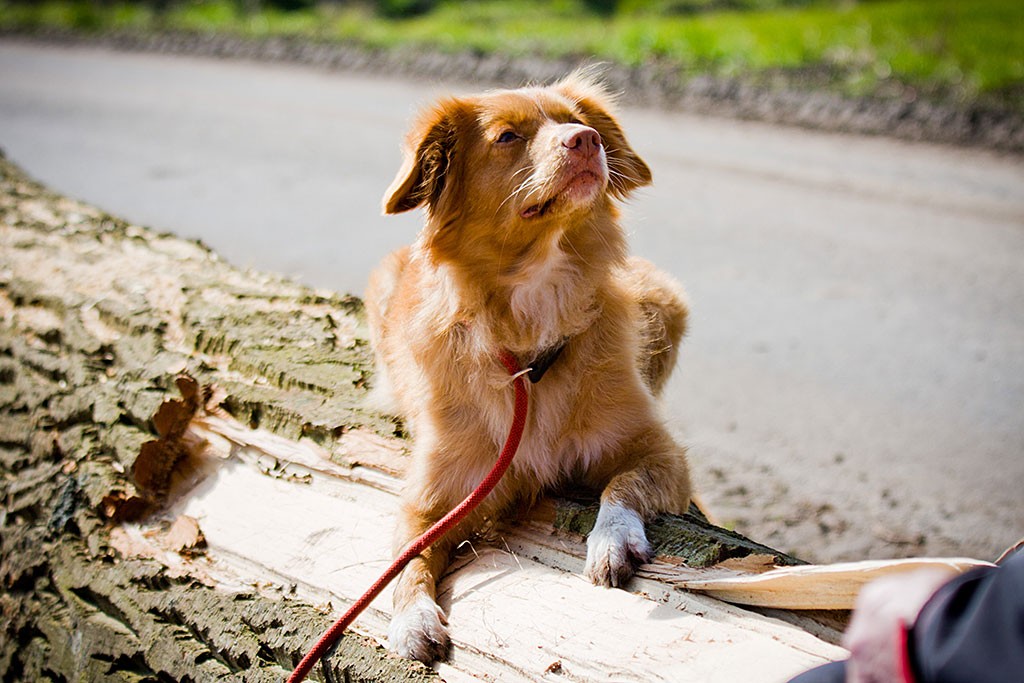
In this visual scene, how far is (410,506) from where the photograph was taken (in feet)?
10.2

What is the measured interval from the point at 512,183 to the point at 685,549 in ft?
4.47

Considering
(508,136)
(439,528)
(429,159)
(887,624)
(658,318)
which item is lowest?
(439,528)

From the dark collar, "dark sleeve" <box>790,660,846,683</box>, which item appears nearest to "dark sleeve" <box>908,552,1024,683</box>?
"dark sleeve" <box>790,660,846,683</box>

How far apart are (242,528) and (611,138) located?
200 cm

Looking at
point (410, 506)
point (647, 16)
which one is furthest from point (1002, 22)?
point (410, 506)

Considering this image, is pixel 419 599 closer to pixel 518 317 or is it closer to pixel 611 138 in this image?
pixel 518 317

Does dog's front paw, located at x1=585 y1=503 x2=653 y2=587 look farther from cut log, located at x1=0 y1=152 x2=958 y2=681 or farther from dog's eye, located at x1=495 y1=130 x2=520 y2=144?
dog's eye, located at x1=495 y1=130 x2=520 y2=144

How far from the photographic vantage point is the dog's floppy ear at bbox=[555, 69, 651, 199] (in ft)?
11.7

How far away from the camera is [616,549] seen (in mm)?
2654

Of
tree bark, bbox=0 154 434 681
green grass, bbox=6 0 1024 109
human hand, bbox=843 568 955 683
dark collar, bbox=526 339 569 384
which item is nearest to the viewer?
human hand, bbox=843 568 955 683

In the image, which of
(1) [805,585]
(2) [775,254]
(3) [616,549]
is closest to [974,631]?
(1) [805,585]

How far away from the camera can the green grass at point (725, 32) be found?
10.4 metres

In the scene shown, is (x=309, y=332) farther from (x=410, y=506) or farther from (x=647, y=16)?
(x=647, y=16)

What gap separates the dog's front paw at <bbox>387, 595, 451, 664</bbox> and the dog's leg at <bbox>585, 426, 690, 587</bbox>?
45cm
